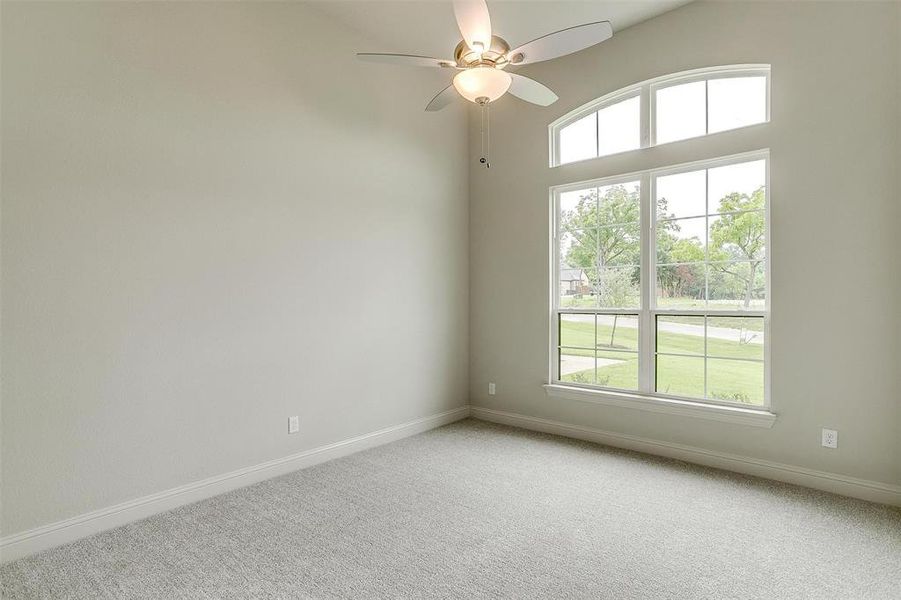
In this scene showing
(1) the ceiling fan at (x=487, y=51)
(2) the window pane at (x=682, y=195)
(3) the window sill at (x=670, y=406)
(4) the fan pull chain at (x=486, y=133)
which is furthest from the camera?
(4) the fan pull chain at (x=486, y=133)

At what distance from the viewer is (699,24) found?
3588 mm

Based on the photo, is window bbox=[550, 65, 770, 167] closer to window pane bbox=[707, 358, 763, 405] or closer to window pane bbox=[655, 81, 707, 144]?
window pane bbox=[655, 81, 707, 144]

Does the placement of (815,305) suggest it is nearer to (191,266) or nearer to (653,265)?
(653,265)

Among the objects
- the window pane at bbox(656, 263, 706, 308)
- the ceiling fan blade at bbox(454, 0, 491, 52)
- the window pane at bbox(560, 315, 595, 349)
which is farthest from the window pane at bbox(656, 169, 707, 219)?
the ceiling fan blade at bbox(454, 0, 491, 52)

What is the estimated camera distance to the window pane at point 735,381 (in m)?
3.47

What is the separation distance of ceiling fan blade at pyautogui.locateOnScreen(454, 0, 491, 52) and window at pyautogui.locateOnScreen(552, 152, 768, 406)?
211cm

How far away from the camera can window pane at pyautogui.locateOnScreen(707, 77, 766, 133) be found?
343 centimetres

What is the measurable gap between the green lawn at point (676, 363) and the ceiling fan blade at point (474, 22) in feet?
8.46

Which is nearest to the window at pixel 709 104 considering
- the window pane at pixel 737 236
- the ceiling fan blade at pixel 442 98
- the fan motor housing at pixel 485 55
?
the window pane at pixel 737 236

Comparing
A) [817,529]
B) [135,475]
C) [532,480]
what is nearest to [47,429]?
[135,475]

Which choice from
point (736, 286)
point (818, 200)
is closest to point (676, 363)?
point (736, 286)

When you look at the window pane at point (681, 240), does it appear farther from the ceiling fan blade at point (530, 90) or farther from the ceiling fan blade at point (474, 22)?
the ceiling fan blade at point (474, 22)

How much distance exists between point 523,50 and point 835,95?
2118mm

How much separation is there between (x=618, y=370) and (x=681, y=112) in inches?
82.5
